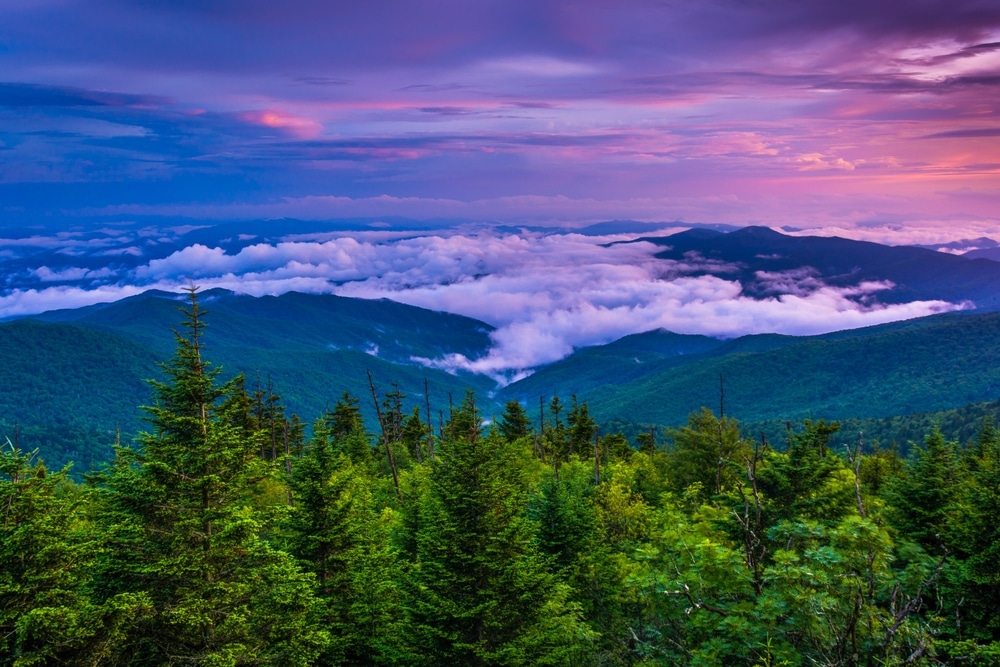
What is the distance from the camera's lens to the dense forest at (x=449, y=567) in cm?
1048

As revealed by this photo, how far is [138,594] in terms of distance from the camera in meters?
15.3

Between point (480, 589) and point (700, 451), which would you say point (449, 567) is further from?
point (700, 451)

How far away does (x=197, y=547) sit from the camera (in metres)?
17.2

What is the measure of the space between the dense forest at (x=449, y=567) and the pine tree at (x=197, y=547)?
63 millimetres

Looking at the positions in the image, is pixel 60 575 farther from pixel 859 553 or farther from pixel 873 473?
pixel 873 473

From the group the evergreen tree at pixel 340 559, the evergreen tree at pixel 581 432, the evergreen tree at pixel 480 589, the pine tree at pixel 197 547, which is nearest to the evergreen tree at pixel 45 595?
the pine tree at pixel 197 547

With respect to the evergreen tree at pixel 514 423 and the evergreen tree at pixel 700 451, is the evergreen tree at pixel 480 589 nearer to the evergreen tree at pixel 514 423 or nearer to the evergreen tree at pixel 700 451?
the evergreen tree at pixel 700 451

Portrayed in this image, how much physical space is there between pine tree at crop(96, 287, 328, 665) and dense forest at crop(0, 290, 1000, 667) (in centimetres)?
6

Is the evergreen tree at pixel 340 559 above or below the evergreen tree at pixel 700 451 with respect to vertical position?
above

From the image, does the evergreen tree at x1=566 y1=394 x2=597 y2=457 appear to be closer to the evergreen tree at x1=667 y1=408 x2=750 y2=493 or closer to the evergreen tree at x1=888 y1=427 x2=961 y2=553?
the evergreen tree at x1=667 y1=408 x2=750 y2=493

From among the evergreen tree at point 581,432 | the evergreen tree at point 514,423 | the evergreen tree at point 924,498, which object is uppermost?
the evergreen tree at point 924,498

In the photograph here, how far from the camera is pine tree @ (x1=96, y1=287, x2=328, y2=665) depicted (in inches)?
653

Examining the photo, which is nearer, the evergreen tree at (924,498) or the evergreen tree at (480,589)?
the evergreen tree at (480,589)

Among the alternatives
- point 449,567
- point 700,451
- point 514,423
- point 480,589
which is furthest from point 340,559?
point 514,423
